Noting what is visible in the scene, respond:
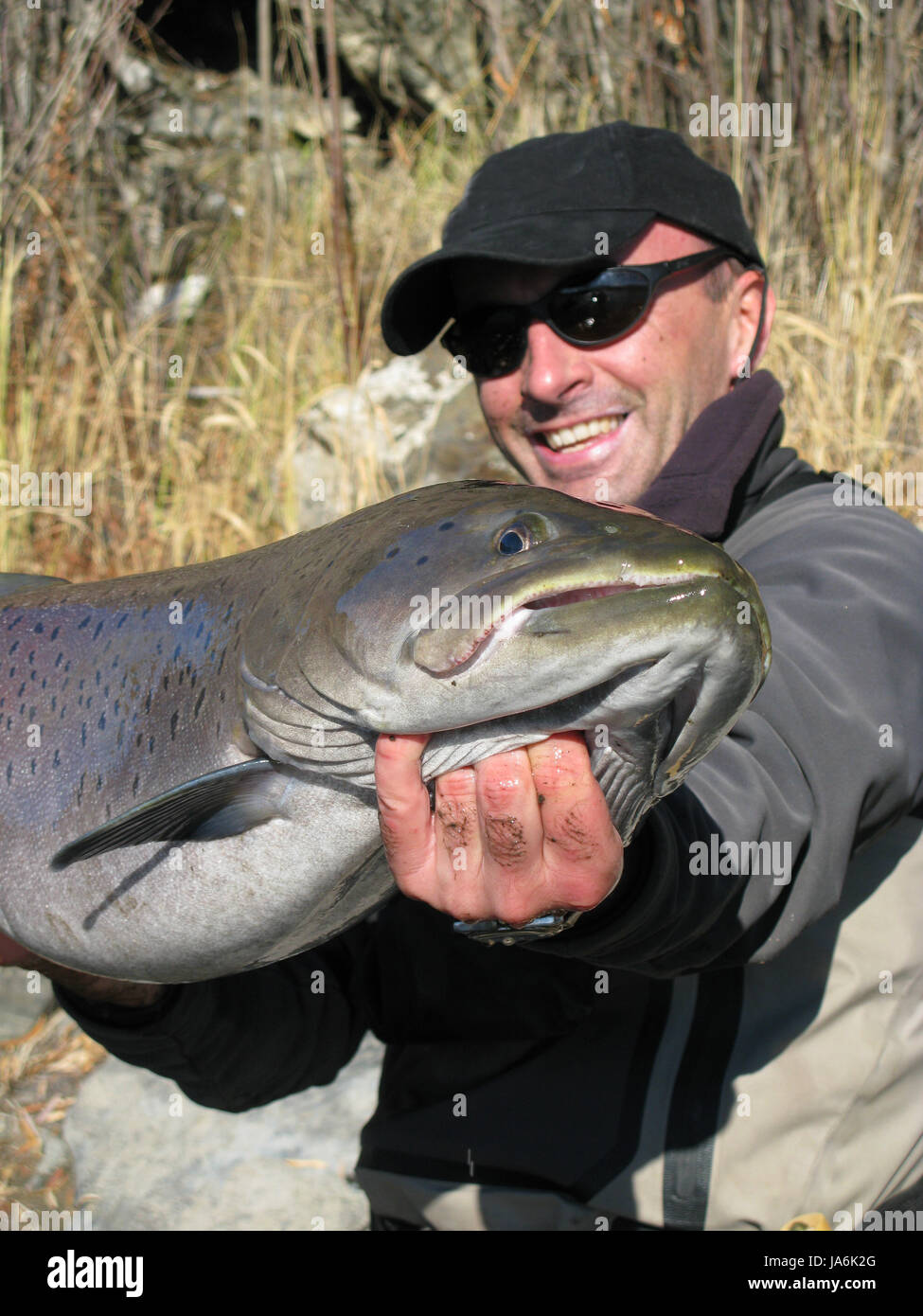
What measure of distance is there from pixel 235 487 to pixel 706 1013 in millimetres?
3740

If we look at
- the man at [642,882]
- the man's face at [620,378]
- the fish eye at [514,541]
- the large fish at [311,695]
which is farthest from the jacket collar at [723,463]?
the fish eye at [514,541]

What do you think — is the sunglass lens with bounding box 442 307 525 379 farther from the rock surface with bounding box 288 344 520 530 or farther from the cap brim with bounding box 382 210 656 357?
the rock surface with bounding box 288 344 520 530

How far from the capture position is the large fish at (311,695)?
3.71 feet

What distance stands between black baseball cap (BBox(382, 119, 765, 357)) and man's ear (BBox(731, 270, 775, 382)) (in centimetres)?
6

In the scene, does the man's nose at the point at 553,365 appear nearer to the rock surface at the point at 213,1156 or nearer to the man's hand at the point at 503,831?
the man's hand at the point at 503,831

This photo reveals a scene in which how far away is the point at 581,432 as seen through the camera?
2682mm

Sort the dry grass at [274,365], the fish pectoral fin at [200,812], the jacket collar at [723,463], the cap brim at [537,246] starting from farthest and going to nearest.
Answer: the dry grass at [274,365]
the cap brim at [537,246]
the jacket collar at [723,463]
the fish pectoral fin at [200,812]

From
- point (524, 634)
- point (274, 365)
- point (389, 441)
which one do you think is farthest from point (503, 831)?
point (274, 365)

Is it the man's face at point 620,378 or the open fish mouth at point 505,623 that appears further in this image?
the man's face at point 620,378

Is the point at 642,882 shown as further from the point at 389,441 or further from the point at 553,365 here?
the point at 389,441

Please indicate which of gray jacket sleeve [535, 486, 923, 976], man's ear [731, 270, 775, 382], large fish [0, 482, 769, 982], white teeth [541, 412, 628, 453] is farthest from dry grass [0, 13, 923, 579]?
large fish [0, 482, 769, 982]

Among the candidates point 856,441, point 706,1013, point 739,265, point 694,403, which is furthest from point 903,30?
point 706,1013

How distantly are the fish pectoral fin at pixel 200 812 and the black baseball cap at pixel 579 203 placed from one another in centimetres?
149
